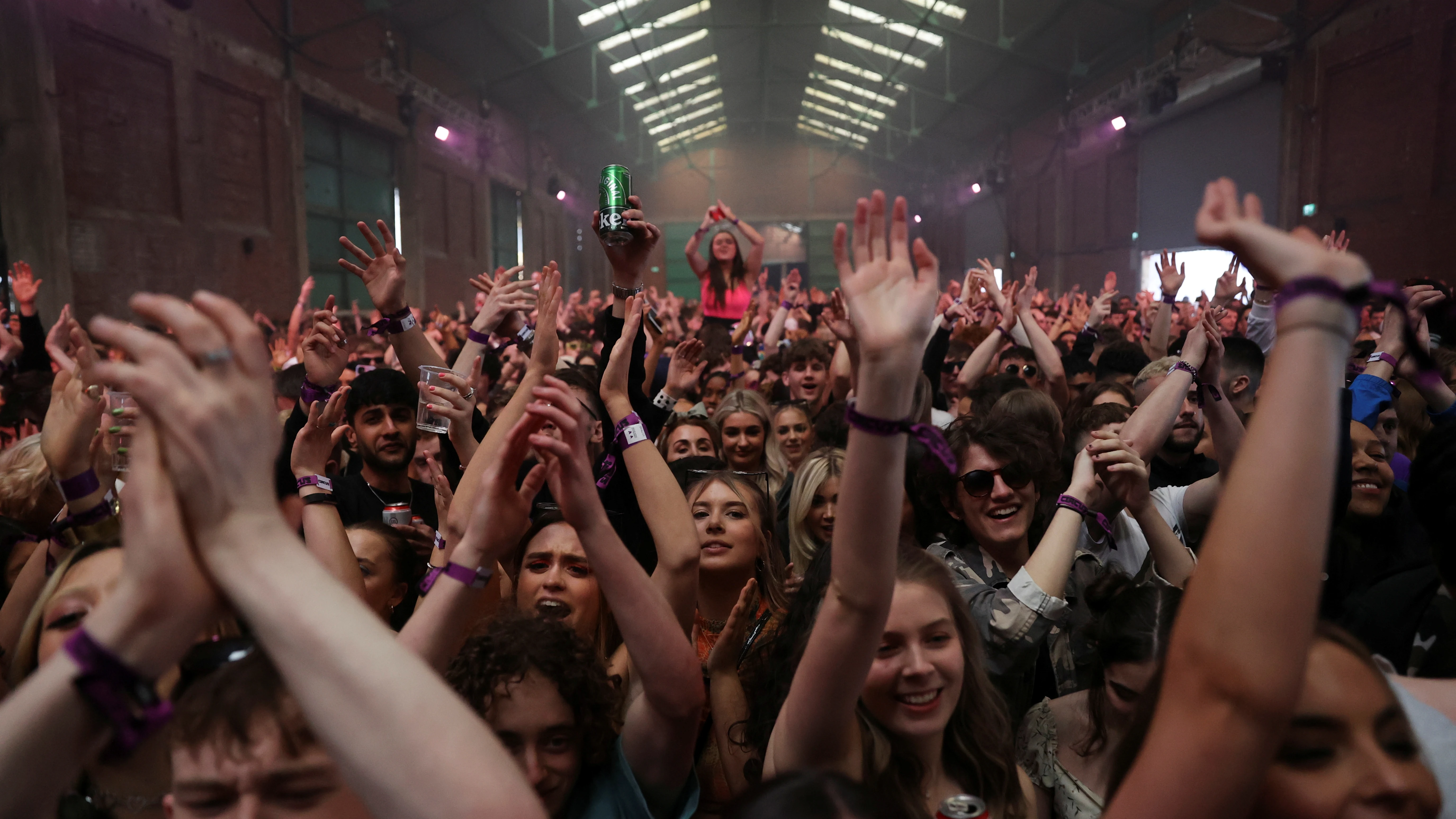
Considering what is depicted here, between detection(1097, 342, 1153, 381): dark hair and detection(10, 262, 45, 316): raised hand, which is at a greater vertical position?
detection(10, 262, 45, 316): raised hand

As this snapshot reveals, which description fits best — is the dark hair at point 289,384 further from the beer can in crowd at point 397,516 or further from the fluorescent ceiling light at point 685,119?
the fluorescent ceiling light at point 685,119

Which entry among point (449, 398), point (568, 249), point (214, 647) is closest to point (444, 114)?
point (568, 249)

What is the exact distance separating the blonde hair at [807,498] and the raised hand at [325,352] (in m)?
1.60

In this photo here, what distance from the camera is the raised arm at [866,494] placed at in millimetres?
1241

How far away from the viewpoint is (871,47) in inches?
805

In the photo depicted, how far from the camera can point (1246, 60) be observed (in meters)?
13.9

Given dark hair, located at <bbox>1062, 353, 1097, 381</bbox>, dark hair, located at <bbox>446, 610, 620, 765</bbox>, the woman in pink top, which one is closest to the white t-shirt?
dark hair, located at <bbox>446, 610, 620, 765</bbox>

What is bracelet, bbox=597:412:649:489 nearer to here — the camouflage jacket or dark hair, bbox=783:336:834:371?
the camouflage jacket

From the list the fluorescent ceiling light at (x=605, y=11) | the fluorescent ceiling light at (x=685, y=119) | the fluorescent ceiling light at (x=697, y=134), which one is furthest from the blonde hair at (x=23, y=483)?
the fluorescent ceiling light at (x=697, y=134)

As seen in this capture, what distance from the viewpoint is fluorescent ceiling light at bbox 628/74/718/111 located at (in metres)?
24.0

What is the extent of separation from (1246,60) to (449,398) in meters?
15.1

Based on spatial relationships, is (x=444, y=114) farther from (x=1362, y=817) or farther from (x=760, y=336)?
(x=1362, y=817)

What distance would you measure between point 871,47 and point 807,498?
1950 centimetres

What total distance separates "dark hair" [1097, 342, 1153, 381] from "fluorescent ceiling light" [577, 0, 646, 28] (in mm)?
13476
